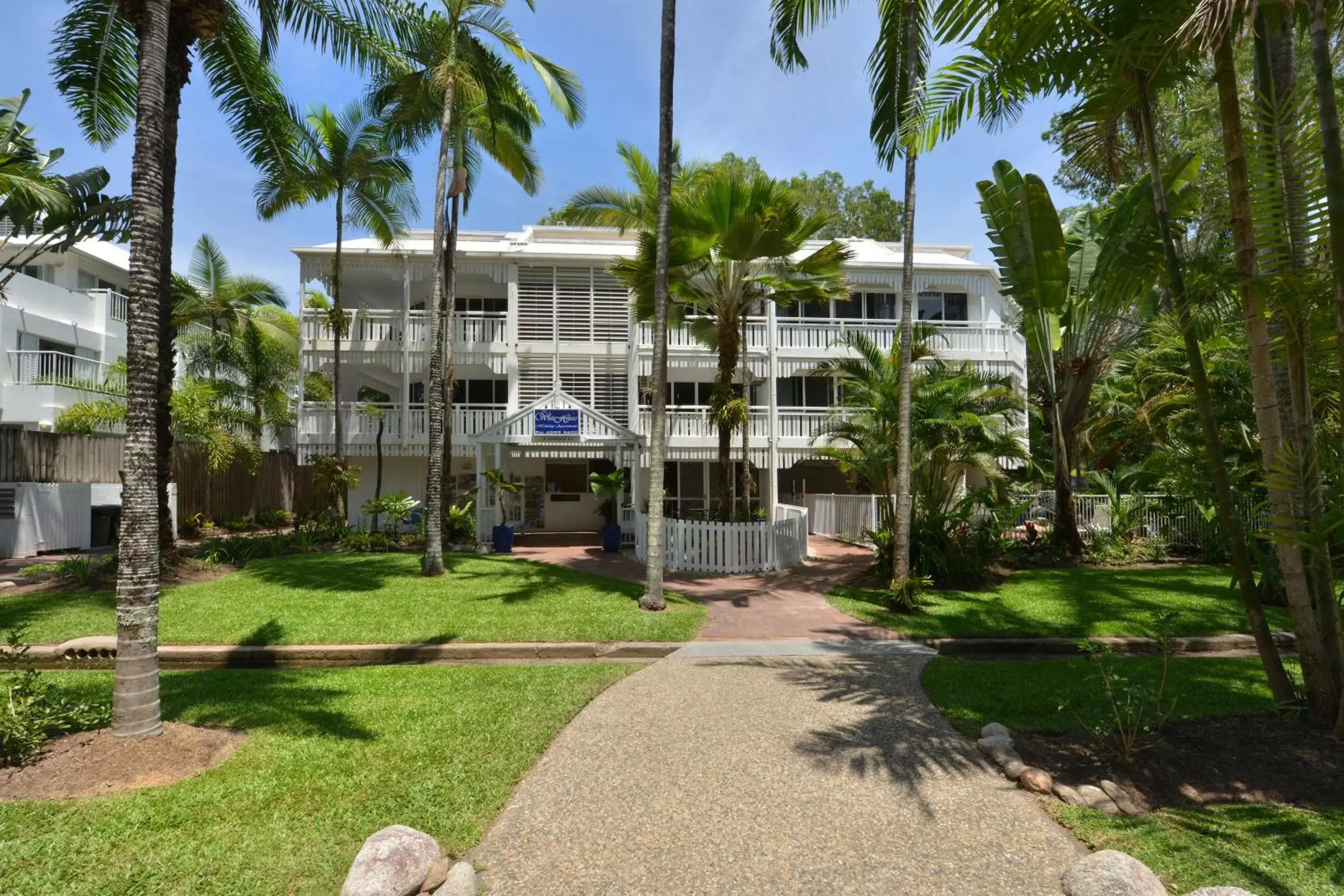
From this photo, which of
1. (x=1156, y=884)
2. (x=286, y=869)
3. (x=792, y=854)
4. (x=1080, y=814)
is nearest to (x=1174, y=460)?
(x=1080, y=814)

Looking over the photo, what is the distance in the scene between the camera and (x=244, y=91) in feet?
36.7

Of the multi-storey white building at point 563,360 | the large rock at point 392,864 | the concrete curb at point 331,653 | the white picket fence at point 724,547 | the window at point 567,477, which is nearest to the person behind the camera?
the large rock at point 392,864

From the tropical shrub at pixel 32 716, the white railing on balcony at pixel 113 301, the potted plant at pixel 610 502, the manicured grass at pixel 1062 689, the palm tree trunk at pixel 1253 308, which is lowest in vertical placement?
the manicured grass at pixel 1062 689

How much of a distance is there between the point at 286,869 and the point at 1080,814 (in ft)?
14.2

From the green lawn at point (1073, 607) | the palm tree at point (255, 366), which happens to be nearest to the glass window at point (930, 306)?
the green lawn at point (1073, 607)

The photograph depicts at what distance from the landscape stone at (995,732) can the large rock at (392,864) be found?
3893 millimetres

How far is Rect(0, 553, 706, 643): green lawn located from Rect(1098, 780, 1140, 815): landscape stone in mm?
4741

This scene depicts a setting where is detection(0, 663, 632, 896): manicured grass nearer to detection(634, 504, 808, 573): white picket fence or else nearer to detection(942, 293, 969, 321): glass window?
detection(634, 504, 808, 573): white picket fence

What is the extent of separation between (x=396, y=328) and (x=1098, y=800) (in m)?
19.4

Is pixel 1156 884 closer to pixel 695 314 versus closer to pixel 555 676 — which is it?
pixel 555 676

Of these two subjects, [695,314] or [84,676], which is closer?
[84,676]

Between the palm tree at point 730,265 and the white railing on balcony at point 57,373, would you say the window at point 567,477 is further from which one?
the white railing on balcony at point 57,373

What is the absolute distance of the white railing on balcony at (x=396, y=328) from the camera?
61.1 feet

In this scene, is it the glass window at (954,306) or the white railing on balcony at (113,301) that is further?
the white railing on balcony at (113,301)
